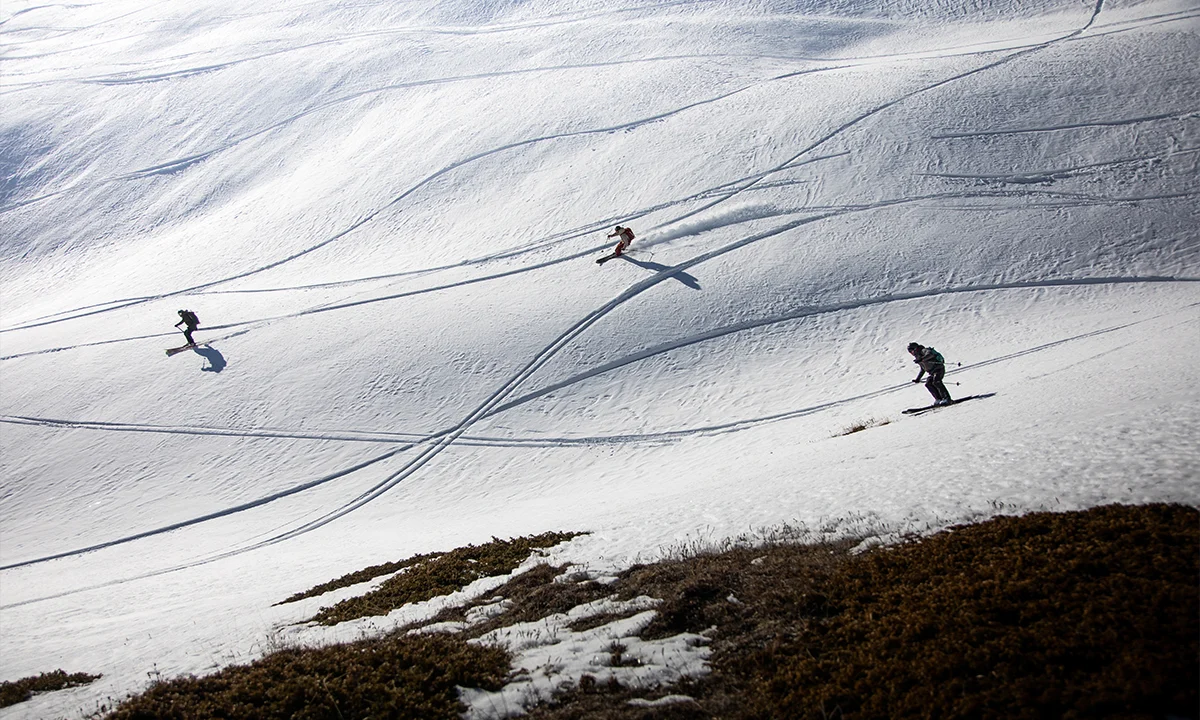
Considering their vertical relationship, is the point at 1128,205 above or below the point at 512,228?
below

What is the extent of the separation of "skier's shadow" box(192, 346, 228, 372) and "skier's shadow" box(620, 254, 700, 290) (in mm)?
18008

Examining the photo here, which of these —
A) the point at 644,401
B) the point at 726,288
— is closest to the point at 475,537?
the point at 644,401

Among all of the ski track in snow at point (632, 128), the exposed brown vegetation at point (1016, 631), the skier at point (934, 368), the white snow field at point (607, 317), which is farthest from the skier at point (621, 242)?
the exposed brown vegetation at point (1016, 631)

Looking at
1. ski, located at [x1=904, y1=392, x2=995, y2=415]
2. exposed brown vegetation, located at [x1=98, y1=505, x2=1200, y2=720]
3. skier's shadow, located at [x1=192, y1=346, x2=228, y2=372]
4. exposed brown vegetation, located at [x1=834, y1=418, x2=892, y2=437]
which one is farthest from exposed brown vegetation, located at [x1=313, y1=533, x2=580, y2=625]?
skier's shadow, located at [x1=192, y1=346, x2=228, y2=372]

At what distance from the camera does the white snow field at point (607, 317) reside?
1370 cm

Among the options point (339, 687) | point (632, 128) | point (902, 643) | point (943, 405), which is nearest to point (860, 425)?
point (943, 405)

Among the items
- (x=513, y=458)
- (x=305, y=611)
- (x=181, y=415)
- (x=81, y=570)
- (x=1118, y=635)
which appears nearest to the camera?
(x=1118, y=635)

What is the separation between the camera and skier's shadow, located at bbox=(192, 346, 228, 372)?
3012cm

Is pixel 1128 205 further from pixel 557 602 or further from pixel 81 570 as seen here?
pixel 81 570

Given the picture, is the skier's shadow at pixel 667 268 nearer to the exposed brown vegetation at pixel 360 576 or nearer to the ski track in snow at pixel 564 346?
the ski track in snow at pixel 564 346

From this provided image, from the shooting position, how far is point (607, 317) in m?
28.5

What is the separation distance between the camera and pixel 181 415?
91.5ft

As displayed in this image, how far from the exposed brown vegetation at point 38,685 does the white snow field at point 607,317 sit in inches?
20.2

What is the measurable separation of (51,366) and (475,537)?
2833 centimetres
